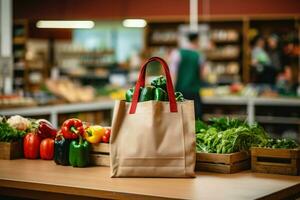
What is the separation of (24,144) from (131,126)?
40.4 inches

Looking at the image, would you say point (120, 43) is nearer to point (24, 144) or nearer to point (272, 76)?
point (272, 76)

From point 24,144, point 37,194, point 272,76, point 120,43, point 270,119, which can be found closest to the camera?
point 37,194

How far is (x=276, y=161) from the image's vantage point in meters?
3.76

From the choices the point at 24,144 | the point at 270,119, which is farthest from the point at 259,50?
the point at 24,144

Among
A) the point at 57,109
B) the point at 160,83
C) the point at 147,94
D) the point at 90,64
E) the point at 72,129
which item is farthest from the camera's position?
the point at 90,64

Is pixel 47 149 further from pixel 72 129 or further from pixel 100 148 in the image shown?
pixel 100 148

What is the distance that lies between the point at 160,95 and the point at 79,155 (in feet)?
2.04

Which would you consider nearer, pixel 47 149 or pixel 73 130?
pixel 73 130

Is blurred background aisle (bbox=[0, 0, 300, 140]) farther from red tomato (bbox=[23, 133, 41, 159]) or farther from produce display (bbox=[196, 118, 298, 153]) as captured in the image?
produce display (bbox=[196, 118, 298, 153])

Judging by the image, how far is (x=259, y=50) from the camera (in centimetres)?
1427

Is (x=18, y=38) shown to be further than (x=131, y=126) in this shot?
Yes

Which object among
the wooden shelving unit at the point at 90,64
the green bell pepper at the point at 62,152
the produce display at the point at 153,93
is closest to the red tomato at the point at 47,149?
the green bell pepper at the point at 62,152

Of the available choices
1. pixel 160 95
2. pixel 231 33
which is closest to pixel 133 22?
pixel 231 33

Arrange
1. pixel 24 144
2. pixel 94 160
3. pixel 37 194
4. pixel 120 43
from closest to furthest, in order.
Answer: pixel 37 194, pixel 94 160, pixel 24 144, pixel 120 43
